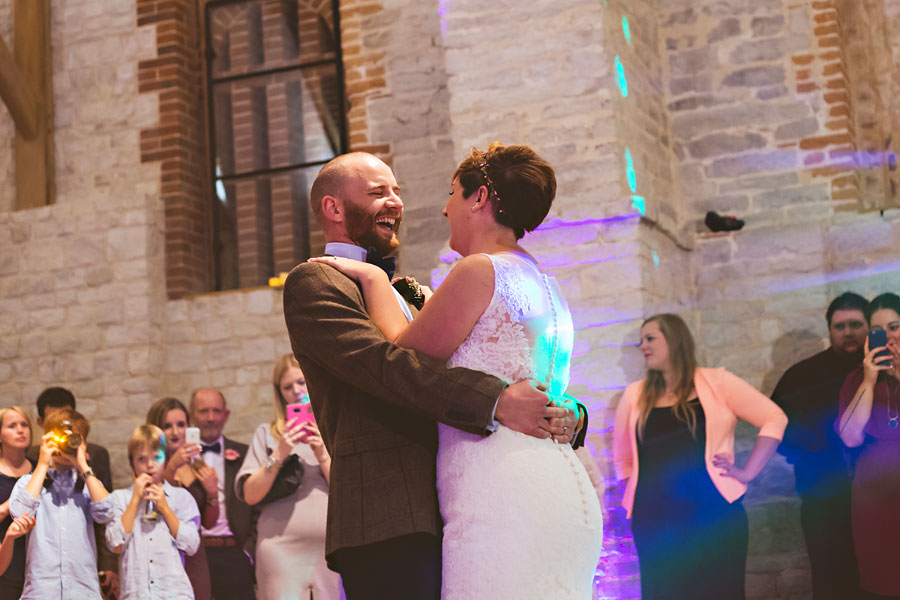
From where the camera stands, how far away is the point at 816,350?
6359mm

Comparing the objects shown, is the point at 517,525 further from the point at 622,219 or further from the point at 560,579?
the point at 622,219

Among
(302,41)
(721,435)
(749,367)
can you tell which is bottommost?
(721,435)

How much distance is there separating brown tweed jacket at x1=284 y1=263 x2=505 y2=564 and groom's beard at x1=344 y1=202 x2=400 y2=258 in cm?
17

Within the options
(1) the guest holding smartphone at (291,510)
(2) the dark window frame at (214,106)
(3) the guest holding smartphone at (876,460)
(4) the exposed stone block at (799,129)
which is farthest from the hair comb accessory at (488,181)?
(2) the dark window frame at (214,106)

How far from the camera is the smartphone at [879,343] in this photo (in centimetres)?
507

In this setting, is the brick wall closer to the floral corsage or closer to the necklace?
the floral corsage

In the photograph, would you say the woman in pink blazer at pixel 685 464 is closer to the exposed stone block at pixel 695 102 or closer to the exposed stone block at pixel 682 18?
the exposed stone block at pixel 695 102

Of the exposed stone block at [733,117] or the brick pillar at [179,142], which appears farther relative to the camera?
the brick pillar at [179,142]

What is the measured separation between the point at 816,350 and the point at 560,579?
4.45 meters

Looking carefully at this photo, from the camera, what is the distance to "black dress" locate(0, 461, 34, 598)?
206 inches

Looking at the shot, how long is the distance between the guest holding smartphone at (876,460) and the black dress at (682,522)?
20.1 inches

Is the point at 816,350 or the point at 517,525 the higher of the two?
the point at 816,350

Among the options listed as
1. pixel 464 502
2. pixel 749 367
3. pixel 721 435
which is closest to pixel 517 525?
pixel 464 502

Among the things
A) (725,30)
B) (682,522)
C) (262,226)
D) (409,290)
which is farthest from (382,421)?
(262,226)
